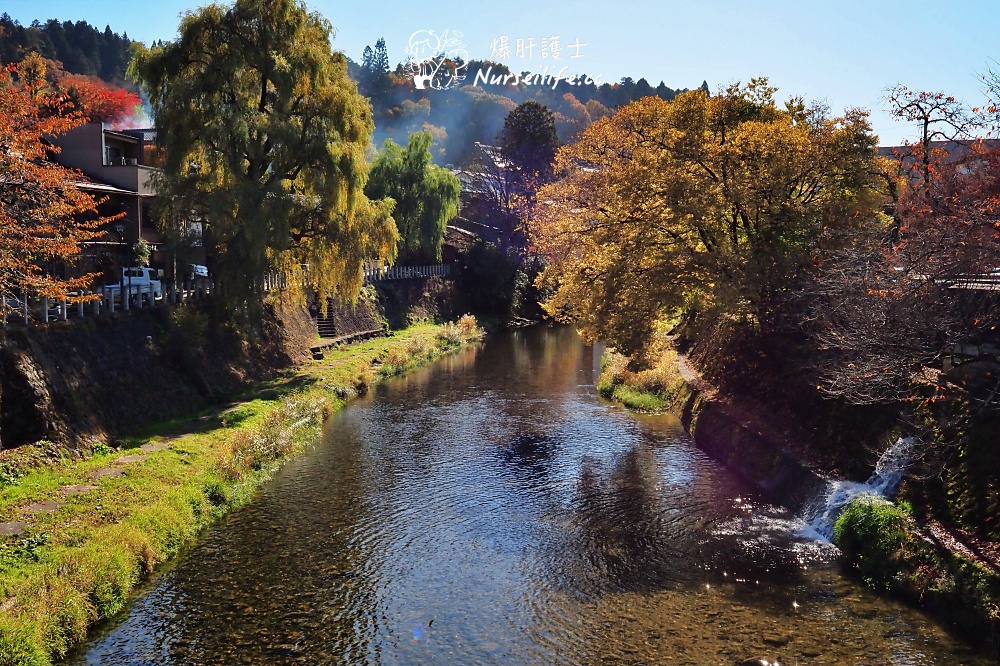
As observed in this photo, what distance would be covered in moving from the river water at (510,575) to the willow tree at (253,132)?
36.1ft

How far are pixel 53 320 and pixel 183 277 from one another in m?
10.9

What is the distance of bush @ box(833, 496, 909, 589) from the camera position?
16.4 meters

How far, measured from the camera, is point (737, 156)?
27.4m

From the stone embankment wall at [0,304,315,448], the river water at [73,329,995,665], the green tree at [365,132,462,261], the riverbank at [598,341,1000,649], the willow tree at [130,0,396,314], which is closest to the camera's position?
the river water at [73,329,995,665]

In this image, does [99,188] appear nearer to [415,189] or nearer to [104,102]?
[415,189]

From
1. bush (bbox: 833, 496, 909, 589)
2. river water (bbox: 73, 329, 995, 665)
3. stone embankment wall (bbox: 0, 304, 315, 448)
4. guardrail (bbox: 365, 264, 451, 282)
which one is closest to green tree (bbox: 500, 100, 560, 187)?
guardrail (bbox: 365, 264, 451, 282)

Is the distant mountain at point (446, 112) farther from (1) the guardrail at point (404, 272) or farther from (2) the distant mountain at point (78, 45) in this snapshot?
(1) the guardrail at point (404, 272)

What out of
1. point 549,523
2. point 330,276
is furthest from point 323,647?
point 330,276

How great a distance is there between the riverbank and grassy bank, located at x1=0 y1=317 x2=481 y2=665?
1526 centimetres

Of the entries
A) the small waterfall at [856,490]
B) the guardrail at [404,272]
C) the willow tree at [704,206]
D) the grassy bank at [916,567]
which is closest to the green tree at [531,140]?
the guardrail at [404,272]

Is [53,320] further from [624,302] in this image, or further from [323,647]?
[624,302]

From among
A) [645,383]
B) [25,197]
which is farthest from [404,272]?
[25,197]

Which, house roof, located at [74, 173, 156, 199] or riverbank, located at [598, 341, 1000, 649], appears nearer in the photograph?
riverbank, located at [598, 341, 1000, 649]

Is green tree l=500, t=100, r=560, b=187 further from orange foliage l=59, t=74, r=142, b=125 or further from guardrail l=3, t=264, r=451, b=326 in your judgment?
guardrail l=3, t=264, r=451, b=326
